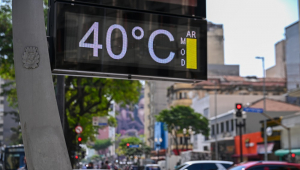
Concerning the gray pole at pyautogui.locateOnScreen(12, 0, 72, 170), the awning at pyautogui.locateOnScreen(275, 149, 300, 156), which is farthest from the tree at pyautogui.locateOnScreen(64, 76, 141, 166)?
the gray pole at pyautogui.locateOnScreen(12, 0, 72, 170)

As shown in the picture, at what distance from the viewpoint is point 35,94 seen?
5.25m

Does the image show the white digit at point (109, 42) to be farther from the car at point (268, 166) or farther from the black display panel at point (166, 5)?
the car at point (268, 166)

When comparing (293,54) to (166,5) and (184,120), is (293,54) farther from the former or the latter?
(166,5)

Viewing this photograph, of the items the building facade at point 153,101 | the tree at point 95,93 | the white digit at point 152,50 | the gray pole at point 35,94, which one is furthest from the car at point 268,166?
the building facade at point 153,101

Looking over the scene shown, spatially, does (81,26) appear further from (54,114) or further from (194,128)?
(194,128)

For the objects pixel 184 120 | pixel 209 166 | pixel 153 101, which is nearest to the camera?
pixel 209 166

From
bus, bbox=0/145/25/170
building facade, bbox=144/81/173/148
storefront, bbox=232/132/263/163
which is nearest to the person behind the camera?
bus, bbox=0/145/25/170

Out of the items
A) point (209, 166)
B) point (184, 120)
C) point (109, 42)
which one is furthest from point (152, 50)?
point (184, 120)

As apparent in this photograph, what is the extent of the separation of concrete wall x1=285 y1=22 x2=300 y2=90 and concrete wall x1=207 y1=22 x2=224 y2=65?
22111 mm

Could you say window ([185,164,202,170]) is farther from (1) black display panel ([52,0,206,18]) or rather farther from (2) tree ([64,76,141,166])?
(2) tree ([64,76,141,166])

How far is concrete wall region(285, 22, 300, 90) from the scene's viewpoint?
63844 mm

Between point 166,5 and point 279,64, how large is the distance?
248ft

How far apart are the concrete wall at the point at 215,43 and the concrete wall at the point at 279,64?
10180 millimetres

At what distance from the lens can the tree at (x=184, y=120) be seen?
67.6 metres
